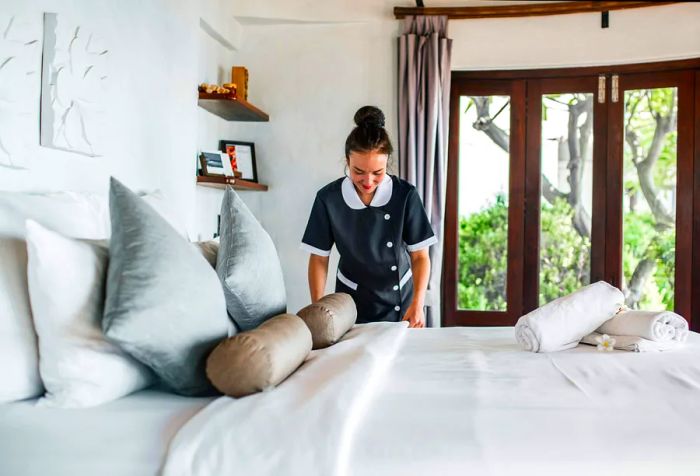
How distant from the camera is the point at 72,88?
6.58ft

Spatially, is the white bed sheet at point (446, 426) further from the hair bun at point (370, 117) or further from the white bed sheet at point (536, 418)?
the hair bun at point (370, 117)

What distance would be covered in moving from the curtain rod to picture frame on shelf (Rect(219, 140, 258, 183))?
1.14m

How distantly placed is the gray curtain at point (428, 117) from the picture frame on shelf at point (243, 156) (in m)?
0.86

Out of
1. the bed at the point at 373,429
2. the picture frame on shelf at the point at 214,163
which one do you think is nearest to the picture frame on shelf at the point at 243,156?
the picture frame on shelf at the point at 214,163

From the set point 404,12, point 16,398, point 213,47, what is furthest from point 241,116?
point 16,398

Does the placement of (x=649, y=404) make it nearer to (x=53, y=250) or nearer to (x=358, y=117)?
(x=53, y=250)

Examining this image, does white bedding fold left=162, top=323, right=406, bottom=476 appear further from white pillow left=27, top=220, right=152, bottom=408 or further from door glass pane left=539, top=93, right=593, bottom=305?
door glass pane left=539, top=93, right=593, bottom=305

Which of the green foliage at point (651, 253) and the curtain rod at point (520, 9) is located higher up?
the curtain rod at point (520, 9)

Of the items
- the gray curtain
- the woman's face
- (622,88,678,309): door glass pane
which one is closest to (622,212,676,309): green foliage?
(622,88,678,309): door glass pane

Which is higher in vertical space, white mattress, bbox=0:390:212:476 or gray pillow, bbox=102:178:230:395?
gray pillow, bbox=102:178:230:395

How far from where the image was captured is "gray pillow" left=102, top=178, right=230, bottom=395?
1.28 meters

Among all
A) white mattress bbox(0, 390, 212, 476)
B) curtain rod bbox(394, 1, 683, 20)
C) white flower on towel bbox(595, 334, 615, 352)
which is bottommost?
white mattress bbox(0, 390, 212, 476)

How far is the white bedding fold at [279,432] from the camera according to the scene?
1077mm

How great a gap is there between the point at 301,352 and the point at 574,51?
3.05 m
